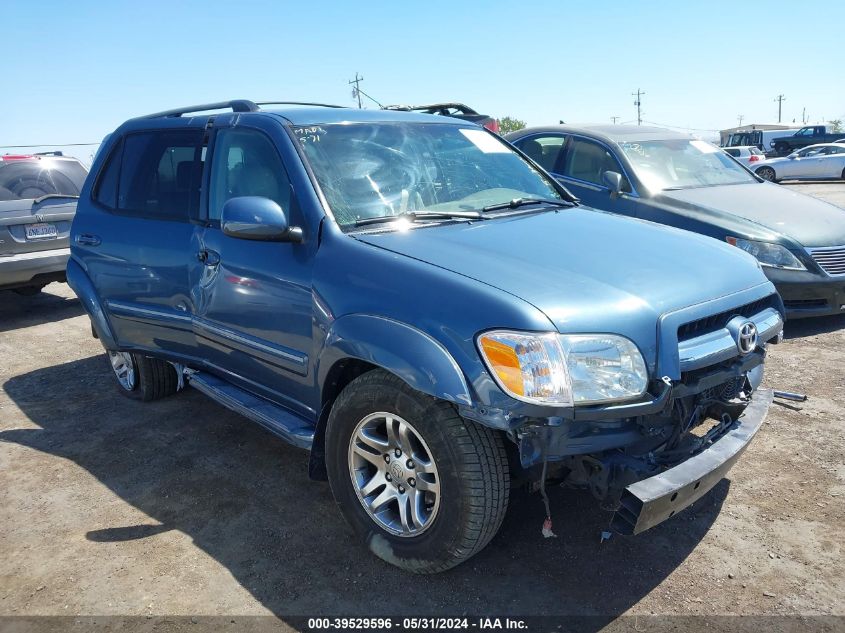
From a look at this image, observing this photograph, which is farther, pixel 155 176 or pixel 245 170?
pixel 155 176

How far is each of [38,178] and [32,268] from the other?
1.12 metres

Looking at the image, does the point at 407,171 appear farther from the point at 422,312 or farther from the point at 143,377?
the point at 143,377

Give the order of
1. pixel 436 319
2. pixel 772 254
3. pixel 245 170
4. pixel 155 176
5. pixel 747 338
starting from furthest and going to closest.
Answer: pixel 772 254
pixel 155 176
pixel 245 170
pixel 747 338
pixel 436 319

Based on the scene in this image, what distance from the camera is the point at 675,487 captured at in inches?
92.6

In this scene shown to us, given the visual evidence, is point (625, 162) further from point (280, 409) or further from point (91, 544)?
point (91, 544)

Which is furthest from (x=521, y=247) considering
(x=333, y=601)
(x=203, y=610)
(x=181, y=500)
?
(x=181, y=500)

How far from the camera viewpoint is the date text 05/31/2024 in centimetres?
253

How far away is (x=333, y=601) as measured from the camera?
8.83ft

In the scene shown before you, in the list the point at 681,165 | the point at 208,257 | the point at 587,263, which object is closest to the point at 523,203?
the point at 587,263

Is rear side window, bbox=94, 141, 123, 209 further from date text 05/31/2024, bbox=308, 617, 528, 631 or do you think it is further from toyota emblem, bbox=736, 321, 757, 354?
toyota emblem, bbox=736, 321, 757, 354

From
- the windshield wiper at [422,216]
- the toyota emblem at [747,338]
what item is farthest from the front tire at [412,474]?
the toyota emblem at [747,338]

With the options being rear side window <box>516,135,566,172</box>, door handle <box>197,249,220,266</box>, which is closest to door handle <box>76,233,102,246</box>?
door handle <box>197,249,220,266</box>

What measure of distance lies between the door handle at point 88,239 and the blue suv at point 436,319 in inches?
18.3

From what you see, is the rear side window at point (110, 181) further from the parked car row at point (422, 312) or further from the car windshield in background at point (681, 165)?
the car windshield in background at point (681, 165)
